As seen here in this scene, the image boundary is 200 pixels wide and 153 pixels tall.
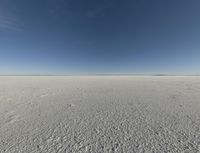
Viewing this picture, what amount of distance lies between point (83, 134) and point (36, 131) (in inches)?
55.8

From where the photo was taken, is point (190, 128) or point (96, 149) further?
point (190, 128)

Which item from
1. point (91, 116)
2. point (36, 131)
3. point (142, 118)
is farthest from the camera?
point (91, 116)

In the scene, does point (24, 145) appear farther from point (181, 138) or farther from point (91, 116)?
point (181, 138)

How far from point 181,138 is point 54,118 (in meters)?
4.11

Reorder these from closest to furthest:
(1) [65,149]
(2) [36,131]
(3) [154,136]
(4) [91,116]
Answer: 1. (1) [65,149]
2. (3) [154,136]
3. (2) [36,131]
4. (4) [91,116]

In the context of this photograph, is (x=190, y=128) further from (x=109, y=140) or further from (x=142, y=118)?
(x=109, y=140)

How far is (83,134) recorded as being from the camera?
3.06 meters

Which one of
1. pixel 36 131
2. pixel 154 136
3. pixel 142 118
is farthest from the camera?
pixel 142 118

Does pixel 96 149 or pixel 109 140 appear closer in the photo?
pixel 96 149

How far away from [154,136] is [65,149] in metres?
2.31

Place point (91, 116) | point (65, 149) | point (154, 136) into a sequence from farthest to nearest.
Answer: point (91, 116), point (154, 136), point (65, 149)

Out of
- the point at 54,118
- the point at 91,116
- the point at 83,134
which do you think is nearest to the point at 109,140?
the point at 83,134

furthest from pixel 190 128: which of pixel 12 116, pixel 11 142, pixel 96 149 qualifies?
pixel 12 116

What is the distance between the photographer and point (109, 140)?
277 centimetres
